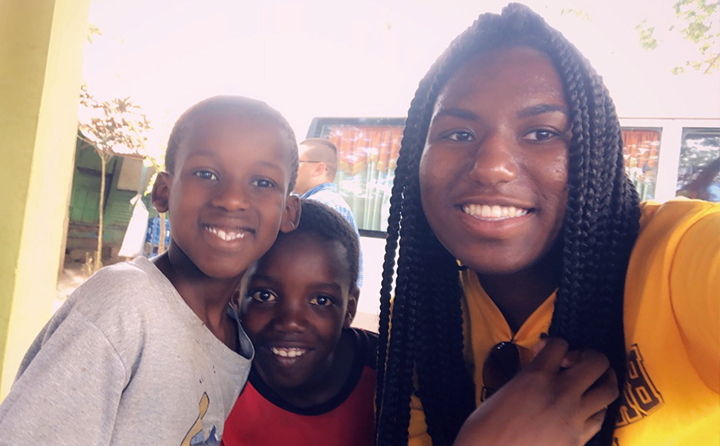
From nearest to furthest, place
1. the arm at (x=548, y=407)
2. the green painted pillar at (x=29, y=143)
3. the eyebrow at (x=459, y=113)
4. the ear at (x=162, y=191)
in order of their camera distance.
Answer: the arm at (x=548, y=407) → the eyebrow at (x=459, y=113) → the ear at (x=162, y=191) → the green painted pillar at (x=29, y=143)

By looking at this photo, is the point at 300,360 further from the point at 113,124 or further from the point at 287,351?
the point at 113,124

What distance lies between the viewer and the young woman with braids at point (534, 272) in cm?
95

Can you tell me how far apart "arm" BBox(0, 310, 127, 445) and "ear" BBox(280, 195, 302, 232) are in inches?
27.0

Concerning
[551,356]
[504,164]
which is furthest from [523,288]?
[504,164]

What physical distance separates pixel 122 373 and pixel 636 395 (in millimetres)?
1114

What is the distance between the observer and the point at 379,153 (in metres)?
4.53

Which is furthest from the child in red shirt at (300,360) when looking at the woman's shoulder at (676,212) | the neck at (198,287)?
the woman's shoulder at (676,212)

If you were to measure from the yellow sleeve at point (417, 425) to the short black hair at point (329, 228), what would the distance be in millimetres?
535

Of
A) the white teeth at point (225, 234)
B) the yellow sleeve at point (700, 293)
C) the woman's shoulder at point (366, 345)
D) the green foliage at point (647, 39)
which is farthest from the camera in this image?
the green foliage at point (647, 39)

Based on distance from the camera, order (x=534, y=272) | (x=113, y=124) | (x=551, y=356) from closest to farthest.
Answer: (x=551, y=356) < (x=534, y=272) < (x=113, y=124)

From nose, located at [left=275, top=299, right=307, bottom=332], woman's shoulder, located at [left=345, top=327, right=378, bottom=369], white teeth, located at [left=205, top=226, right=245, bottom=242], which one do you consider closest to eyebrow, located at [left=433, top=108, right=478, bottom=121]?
white teeth, located at [left=205, top=226, right=245, bottom=242]

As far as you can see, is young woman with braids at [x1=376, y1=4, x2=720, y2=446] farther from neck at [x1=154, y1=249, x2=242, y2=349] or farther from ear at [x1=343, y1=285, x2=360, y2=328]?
neck at [x1=154, y1=249, x2=242, y2=349]

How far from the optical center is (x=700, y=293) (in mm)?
833

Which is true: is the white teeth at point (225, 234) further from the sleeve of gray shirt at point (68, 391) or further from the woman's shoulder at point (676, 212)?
the woman's shoulder at point (676, 212)
